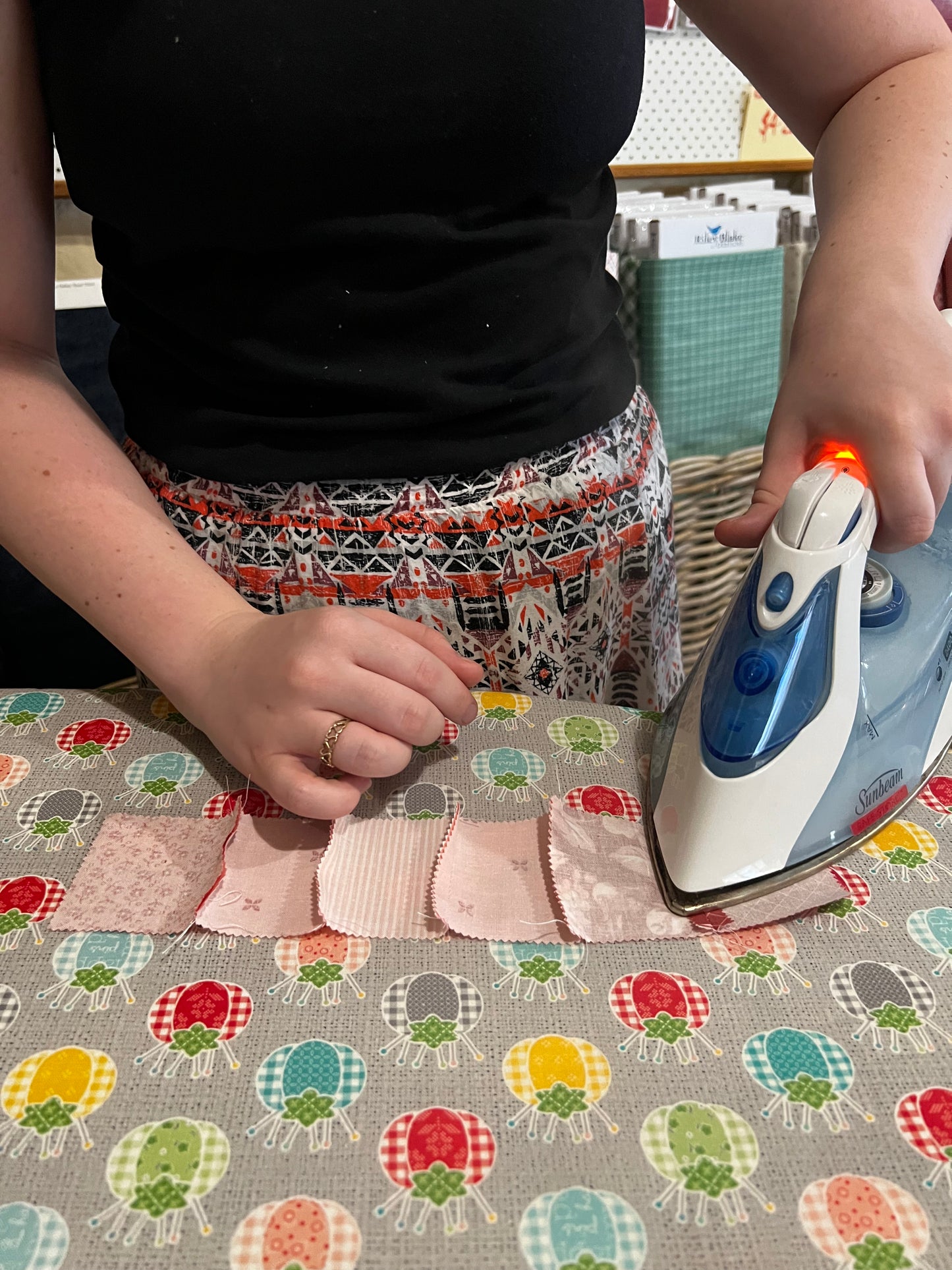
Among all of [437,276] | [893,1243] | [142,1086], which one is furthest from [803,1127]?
[437,276]

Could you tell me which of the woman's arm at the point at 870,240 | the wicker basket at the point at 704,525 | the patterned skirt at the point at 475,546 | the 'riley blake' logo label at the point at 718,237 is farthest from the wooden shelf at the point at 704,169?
the patterned skirt at the point at 475,546

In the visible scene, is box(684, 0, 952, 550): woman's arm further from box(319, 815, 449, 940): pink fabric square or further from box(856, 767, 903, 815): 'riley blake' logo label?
box(319, 815, 449, 940): pink fabric square

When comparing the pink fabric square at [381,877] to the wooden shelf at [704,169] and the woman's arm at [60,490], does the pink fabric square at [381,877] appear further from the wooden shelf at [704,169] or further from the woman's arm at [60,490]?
the wooden shelf at [704,169]

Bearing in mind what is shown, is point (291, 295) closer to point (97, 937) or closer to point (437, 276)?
point (437, 276)

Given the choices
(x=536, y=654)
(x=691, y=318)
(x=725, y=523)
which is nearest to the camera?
(x=725, y=523)

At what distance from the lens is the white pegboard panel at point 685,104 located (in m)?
1.74

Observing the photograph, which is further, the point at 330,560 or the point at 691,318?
the point at 691,318

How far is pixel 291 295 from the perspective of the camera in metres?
0.56

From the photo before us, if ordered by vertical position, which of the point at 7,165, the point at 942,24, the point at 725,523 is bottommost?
the point at 725,523

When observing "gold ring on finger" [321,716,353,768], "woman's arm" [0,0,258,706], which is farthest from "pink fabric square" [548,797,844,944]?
"woman's arm" [0,0,258,706]

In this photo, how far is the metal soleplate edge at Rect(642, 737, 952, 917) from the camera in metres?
0.43

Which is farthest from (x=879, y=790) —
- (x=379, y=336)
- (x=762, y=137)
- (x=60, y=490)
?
(x=762, y=137)

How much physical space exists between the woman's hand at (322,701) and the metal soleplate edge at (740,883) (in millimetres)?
133

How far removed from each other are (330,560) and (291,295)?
0.16 metres
